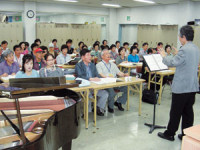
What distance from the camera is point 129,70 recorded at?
605 cm

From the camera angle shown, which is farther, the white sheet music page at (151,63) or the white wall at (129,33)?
the white wall at (129,33)

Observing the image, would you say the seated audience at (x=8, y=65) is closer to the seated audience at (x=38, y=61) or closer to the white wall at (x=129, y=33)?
the seated audience at (x=38, y=61)

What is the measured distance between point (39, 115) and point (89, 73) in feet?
6.41

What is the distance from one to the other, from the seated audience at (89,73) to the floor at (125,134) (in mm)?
271

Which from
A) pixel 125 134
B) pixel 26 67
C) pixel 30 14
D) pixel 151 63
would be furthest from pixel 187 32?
pixel 30 14

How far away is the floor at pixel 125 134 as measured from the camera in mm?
3131

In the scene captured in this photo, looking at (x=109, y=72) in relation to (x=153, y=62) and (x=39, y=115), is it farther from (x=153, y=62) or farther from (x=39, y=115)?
(x=39, y=115)

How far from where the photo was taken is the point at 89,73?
422cm

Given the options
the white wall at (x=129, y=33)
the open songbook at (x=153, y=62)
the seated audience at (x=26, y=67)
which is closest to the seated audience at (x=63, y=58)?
the seated audience at (x=26, y=67)

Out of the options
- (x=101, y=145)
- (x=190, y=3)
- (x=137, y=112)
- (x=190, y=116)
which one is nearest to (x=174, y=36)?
(x=190, y=3)

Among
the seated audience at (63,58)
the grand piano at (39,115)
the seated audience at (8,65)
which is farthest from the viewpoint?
the seated audience at (63,58)

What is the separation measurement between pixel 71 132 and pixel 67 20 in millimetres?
11620

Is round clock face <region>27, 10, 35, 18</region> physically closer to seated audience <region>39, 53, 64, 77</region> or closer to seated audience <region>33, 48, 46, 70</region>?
seated audience <region>33, 48, 46, 70</region>

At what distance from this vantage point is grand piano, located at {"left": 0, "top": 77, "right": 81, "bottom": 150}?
1.73 m
